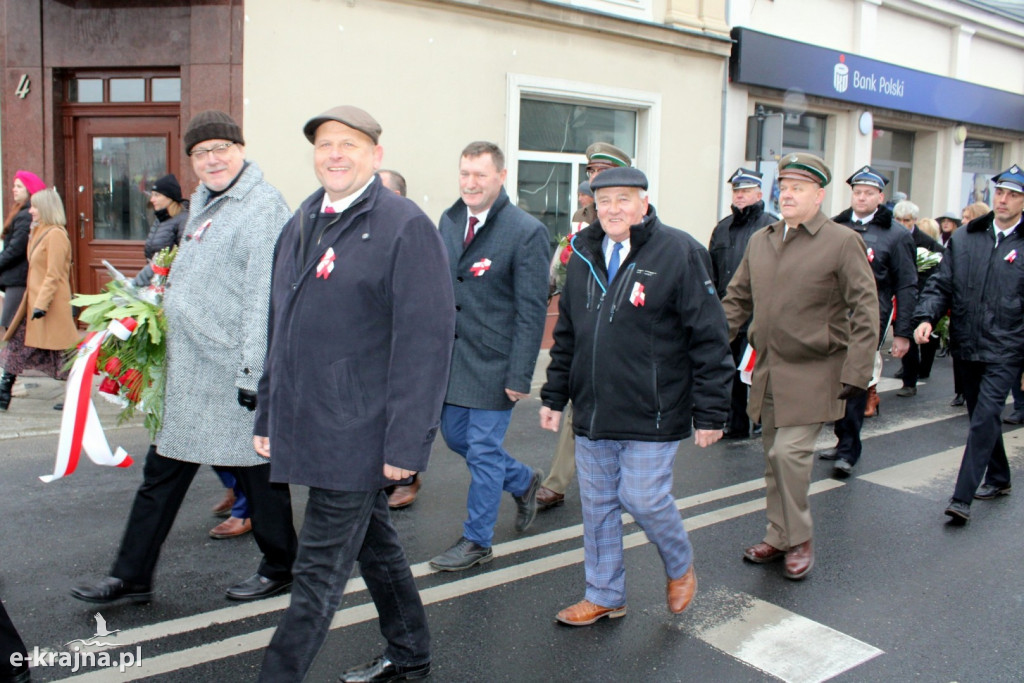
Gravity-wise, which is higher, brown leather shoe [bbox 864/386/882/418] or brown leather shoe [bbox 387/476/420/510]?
brown leather shoe [bbox 864/386/882/418]

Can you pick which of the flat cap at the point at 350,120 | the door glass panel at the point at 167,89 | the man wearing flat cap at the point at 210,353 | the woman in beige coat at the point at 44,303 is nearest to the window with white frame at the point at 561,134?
the door glass panel at the point at 167,89

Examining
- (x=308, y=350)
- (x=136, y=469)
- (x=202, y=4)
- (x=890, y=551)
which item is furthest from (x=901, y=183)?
(x=308, y=350)

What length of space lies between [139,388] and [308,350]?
5.23 feet

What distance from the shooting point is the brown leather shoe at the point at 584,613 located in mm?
3750

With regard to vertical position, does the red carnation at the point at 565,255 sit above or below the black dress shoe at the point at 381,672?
above

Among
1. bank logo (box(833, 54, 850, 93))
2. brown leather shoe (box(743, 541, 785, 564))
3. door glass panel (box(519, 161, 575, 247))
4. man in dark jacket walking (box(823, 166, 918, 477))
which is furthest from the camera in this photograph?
bank logo (box(833, 54, 850, 93))

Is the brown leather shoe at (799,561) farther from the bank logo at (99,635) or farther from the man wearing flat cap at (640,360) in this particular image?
the bank logo at (99,635)

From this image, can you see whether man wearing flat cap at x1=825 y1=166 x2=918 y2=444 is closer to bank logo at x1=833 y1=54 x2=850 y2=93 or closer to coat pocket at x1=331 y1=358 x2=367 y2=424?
coat pocket at x1=331 y1=358 x2=367 y2=424

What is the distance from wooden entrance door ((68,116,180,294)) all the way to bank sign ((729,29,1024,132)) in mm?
8219

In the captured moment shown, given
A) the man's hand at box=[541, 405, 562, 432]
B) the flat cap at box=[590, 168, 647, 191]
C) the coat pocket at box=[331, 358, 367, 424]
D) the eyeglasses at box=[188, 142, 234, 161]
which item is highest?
the eyeglasses at box=[188, 142, 234, 161]

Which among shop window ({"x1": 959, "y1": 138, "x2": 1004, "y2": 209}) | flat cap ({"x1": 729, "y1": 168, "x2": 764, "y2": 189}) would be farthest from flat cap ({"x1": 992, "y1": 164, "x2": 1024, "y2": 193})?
shop window ({"x1": 959, "y1": 138, "x2": 1004, "y2": 209})

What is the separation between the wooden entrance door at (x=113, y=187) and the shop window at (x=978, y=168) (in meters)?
16.1

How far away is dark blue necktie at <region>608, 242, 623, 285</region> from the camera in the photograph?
12.1 ft

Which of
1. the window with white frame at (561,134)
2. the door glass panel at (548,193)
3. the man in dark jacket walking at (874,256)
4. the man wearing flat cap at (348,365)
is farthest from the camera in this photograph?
the door glass panel at (548,193)
